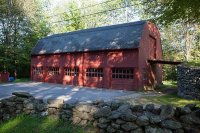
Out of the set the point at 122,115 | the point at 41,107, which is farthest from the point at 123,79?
the point at 122,115

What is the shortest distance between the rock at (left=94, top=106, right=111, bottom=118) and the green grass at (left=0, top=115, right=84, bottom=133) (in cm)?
63

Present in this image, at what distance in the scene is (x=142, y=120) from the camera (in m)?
6.53

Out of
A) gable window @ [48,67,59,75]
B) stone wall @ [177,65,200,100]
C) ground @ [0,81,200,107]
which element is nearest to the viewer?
ground @ [0,81,200,107]

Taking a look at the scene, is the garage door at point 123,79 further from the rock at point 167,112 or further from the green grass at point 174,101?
the rock at point 167,112

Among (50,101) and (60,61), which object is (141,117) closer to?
(50,101)

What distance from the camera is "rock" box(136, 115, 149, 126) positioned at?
6.50 m

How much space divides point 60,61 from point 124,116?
91.1 feet

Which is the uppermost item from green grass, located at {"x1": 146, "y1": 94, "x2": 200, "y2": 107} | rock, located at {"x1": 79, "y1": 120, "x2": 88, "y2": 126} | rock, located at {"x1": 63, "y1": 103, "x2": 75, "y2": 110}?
rock, located at {"x1": 63, "y1": 103, "x2": 75, "y2": 110}

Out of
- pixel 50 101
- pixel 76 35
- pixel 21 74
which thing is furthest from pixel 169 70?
pixel 50 101

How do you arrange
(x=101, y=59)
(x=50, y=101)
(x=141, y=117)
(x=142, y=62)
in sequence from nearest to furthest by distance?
(x=141, y=117) < (x=50, y=101) < (x=142, y=62) < (x=101, y=59)

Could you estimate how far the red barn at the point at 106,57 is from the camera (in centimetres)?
2619

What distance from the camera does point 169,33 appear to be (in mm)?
51312

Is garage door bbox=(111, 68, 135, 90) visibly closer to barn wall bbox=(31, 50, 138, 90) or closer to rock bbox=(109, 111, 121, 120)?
barn wall bbox=(31, 50, 138, 90)

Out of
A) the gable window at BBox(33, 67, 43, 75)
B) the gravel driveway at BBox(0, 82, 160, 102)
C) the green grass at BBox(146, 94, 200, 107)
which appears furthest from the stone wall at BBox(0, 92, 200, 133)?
the gable window at BBox(33, 67, 43, 75)
